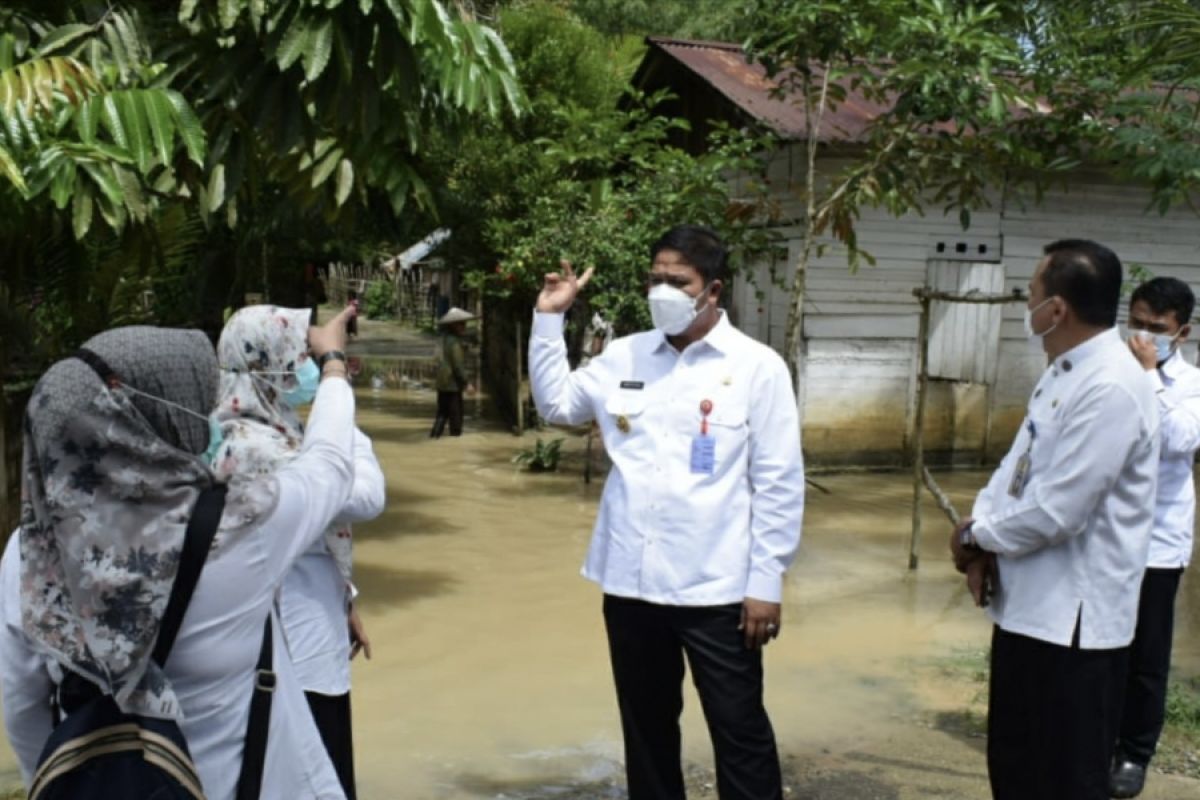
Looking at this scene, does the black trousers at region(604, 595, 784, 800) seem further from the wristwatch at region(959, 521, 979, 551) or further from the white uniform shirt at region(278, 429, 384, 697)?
the white uniform shirt at region(278, 429, 384, 697)

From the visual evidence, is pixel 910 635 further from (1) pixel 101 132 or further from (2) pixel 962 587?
(1) pixel 101 132

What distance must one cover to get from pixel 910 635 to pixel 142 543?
18.8ft

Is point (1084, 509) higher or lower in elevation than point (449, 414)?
higher

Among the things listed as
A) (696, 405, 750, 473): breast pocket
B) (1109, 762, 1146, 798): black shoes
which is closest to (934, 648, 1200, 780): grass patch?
(1109, 762, 1146, 798): black shoes

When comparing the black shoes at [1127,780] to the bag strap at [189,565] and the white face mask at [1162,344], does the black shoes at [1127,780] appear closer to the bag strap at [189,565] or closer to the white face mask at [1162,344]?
the white face mask at [1162,344]

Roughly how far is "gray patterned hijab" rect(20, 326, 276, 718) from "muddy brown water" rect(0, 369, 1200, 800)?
2.80 m

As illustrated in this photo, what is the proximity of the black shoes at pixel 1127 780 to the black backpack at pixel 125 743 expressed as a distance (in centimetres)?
347

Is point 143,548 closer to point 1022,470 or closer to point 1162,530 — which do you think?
point 1022,470

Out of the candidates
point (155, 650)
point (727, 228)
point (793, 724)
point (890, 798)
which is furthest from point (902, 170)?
point (155, 650)

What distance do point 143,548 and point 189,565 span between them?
0.09 meters

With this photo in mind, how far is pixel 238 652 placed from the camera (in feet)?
6.63

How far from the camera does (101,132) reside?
4977mm

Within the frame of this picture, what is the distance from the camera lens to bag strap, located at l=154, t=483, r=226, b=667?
190 centimetres

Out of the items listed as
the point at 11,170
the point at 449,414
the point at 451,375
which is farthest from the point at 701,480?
the point at 449,414
